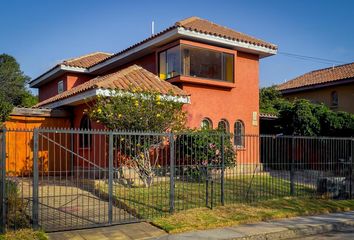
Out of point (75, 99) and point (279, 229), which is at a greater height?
point (75, 99)

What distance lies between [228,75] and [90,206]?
9027 millimetres

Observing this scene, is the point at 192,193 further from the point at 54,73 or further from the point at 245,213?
the point at 54,73

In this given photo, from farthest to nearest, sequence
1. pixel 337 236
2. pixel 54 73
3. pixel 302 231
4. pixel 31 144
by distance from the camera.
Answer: pixel 54 73, pixel 31 144, pixel 302 231, pixel 337 236

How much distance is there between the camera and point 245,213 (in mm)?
9961

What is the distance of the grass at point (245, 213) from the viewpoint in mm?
8875

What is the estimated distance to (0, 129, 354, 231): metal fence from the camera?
879cm

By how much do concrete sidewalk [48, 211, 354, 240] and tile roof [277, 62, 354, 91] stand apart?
14.7 meters

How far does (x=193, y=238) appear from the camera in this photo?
800 cm

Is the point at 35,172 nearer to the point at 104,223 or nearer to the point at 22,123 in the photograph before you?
the point at 104,223

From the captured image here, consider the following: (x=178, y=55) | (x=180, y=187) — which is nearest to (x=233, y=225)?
(x=180, y=187)

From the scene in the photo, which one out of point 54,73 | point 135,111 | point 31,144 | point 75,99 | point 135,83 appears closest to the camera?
point 135,111

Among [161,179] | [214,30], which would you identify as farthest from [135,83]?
[214,30]

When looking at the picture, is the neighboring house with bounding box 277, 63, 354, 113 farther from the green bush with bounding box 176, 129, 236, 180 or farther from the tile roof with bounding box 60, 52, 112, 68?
the tile roof with bounding box 60, 52, 112, 68

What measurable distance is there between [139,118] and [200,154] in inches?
86.4
